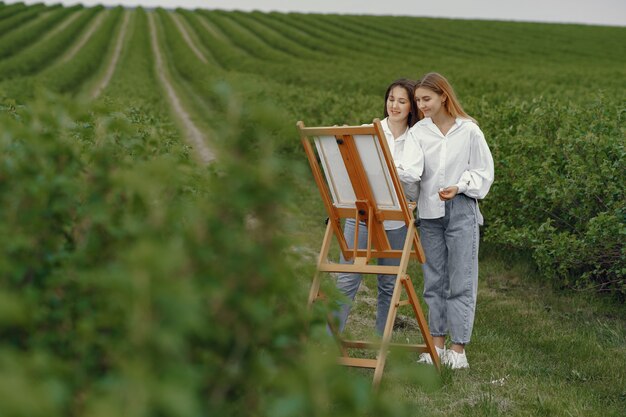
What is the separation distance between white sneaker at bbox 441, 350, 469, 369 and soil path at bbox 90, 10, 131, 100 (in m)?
21.3

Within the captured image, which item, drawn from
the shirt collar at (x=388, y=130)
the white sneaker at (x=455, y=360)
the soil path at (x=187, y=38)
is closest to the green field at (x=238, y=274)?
the white sneaker at (x=455, y=360)

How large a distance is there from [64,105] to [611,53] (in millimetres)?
59717

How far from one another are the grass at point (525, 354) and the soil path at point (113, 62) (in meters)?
19.6

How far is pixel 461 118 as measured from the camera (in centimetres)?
603

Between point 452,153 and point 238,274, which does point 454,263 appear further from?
point 238,274

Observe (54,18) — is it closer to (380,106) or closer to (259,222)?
(380,106)

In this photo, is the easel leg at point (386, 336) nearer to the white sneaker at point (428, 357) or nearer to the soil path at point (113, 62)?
the white sneaker at point (428, 357)

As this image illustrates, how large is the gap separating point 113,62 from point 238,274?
150ft

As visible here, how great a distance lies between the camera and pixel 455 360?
6.11m

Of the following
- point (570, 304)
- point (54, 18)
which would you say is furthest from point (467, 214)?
point (54, 18)

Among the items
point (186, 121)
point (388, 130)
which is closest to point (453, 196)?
point (388, 130)

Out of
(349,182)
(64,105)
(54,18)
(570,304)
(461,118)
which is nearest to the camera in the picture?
(64,105)

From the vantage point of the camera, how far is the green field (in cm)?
197

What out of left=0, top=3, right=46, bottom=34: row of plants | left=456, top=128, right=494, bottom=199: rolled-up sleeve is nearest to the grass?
left=456, top=128, right=494, bottom=199: rolled-up sleeve
